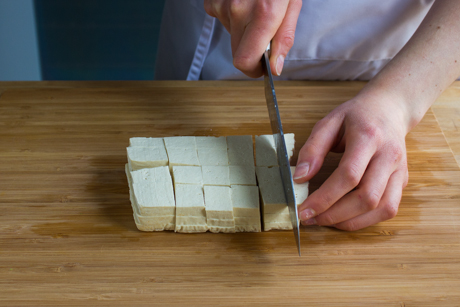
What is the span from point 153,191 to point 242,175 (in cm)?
41

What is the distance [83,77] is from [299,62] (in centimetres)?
334

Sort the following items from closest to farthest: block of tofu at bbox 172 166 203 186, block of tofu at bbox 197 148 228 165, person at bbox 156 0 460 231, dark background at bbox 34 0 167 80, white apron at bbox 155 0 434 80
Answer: person at bbox 156 0 460 231
block of tofu at bbox 172 166 203 186
block of tofu at bbox 197 148 228 165
white apron at bbox 155 0 434 80
dark background at bbox 34 0 167 80

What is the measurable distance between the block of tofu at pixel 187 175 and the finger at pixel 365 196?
55 centimetres

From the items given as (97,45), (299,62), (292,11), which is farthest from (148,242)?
(97,45)

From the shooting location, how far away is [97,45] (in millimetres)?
4785

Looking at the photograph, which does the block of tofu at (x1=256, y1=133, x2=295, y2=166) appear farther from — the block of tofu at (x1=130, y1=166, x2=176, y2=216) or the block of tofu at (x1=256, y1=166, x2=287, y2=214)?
the block of tofu at (x1=130, y1=166, x2=176, y2=216)

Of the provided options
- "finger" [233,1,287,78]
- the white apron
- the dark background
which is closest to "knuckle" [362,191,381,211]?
"finger" [233,1,287,78]

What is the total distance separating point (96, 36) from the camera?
473 centimetres

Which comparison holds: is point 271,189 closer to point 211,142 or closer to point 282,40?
point 211,142

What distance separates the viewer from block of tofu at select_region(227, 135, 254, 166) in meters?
1.94

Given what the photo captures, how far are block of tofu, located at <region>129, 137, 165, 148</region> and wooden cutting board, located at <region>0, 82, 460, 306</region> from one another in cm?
17

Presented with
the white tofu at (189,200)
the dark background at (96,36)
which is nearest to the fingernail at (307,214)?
the white tofu at (189,200)

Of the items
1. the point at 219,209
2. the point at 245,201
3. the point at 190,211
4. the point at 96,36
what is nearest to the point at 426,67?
the point at 245,201

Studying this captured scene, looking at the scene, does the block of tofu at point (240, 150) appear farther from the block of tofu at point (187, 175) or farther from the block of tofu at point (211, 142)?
the block of tofu at point (187, 175)
